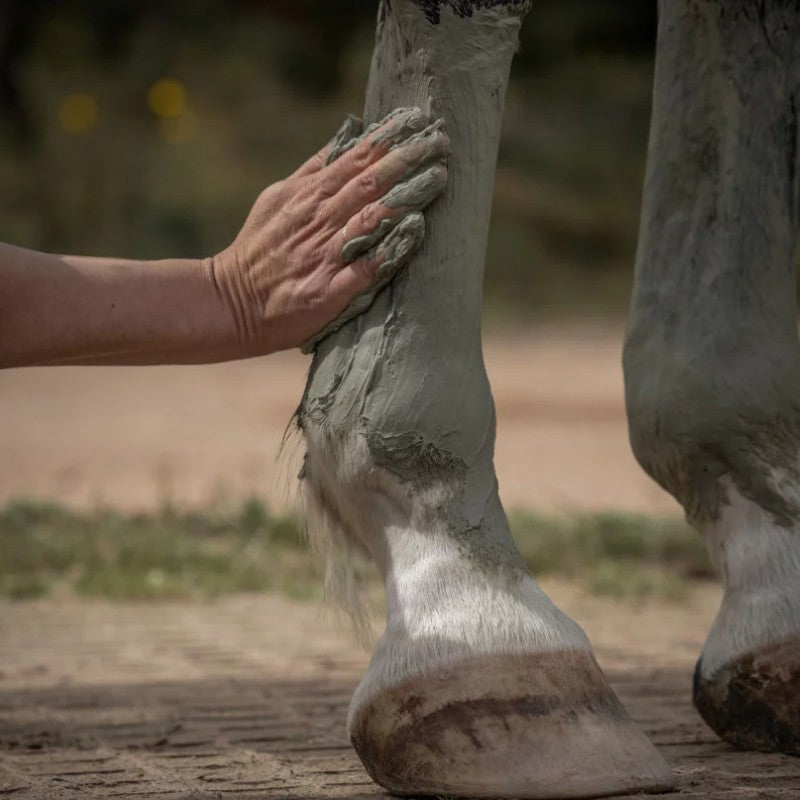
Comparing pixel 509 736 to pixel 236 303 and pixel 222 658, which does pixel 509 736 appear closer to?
pixel 236 303

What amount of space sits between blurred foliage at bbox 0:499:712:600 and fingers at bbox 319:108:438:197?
143cm

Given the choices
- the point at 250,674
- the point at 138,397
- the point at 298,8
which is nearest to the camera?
the point at 250,674

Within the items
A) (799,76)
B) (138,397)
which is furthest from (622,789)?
(138,397)

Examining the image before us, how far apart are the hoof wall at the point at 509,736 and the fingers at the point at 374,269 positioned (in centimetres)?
39

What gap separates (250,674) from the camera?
2184 millimetres

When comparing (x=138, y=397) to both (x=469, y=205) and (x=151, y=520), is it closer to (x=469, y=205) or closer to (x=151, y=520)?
(x=151, y=520)

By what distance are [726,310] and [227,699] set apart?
83cm

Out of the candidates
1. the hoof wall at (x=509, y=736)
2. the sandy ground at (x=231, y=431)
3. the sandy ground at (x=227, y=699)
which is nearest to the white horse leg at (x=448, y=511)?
the hoof wall at (x=509, y=736)

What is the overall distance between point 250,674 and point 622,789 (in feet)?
3.11

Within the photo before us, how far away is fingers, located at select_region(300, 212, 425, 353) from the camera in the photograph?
150 centimetres

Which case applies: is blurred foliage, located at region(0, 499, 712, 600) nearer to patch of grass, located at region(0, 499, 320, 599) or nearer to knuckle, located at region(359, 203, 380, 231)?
patch of grass, located at region(0, 499, 320, 599)

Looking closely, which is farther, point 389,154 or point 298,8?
point 298,8

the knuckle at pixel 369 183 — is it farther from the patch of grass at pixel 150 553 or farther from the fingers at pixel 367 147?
the patch of grass at pixel 150 553

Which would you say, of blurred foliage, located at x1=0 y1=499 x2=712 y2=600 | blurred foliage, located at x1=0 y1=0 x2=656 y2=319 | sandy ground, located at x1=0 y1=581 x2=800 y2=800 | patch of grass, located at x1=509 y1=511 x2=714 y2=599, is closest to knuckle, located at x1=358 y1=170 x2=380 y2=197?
sandy ground, located at x1=0 y1=581 x2=800 y2=800
